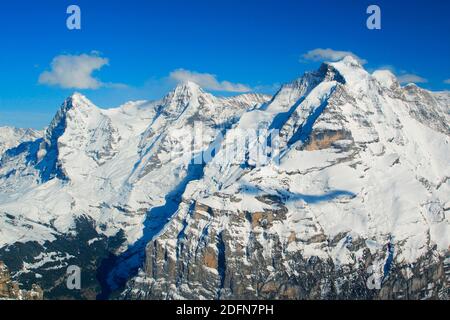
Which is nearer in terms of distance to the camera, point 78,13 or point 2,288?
point 2,288
